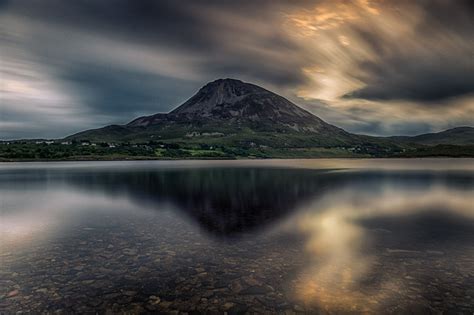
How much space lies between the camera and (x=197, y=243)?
963 inches

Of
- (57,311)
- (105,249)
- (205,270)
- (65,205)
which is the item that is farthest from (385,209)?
(65,205)

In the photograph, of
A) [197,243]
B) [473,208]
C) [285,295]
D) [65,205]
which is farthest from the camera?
[65,205]

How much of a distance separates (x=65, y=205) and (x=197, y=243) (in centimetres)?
3053

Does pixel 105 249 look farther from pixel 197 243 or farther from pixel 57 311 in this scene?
pixel 57 311

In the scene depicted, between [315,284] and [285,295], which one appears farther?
[315,284]

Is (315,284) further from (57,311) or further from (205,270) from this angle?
(57,311)

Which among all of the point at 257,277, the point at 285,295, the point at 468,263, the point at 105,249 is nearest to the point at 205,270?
the point at 257,277

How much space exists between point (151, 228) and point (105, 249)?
23.7ft

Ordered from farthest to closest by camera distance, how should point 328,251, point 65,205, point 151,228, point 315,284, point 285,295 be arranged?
point 65,205, point 151,228, point 328,251, point 315,284, point 285,295

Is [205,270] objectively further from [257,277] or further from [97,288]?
[97,288]

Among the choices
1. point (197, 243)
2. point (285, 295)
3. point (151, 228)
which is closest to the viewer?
point (285, 295)

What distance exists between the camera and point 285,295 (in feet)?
49.2

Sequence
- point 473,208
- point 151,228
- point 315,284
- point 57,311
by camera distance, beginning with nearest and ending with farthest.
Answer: point 57,311 → point 315,284 → point 151,228 → point 473,208

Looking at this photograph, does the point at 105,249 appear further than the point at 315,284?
Yes
